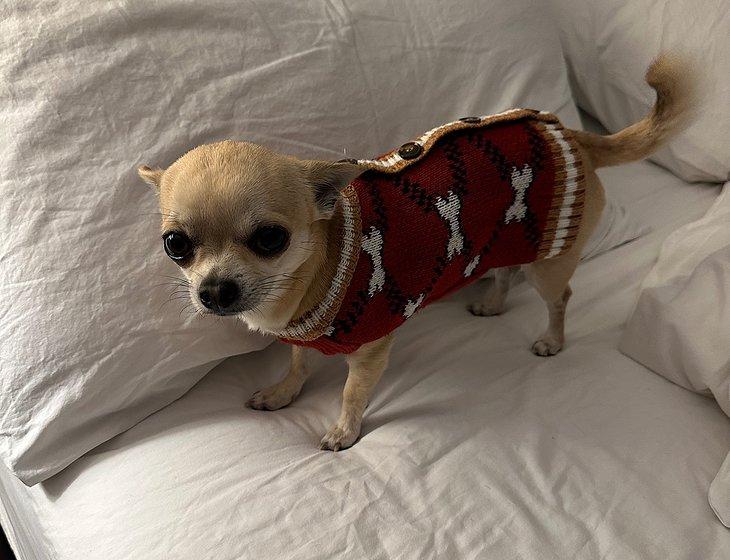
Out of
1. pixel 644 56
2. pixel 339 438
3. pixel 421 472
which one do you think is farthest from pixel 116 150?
pixel 644 56

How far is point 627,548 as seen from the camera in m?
0.87

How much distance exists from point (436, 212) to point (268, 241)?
30 centimetres

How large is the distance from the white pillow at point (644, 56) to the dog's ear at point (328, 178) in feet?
2.74

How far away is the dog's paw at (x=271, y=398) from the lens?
113 cm

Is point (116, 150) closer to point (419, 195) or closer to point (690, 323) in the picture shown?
point (419, 195)

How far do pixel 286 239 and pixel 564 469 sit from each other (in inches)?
22.0

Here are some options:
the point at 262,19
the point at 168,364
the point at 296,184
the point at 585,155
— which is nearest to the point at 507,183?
the point at 585,155

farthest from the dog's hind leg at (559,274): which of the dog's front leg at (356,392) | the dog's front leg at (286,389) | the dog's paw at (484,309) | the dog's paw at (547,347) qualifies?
the dog's front leg at (286,389)

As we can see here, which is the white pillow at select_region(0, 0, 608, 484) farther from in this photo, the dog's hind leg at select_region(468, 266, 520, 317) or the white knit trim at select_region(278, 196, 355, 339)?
the dog's hind leg at select_region(468, 266, 520, 317)

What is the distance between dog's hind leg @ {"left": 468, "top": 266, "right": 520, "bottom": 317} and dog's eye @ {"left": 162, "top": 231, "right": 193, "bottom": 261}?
2.29ft

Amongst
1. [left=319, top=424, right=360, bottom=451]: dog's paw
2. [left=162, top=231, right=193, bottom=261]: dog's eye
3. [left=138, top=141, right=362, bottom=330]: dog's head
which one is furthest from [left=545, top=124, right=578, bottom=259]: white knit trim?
[left=162, top=231, right=193, bottom=261]: dog's eye

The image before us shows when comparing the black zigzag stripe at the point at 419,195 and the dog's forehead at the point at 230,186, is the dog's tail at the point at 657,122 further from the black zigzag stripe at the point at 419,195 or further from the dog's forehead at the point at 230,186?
the dog's forehead at the point at 230,186

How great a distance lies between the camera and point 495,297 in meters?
1.35

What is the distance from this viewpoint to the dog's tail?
1031mm
